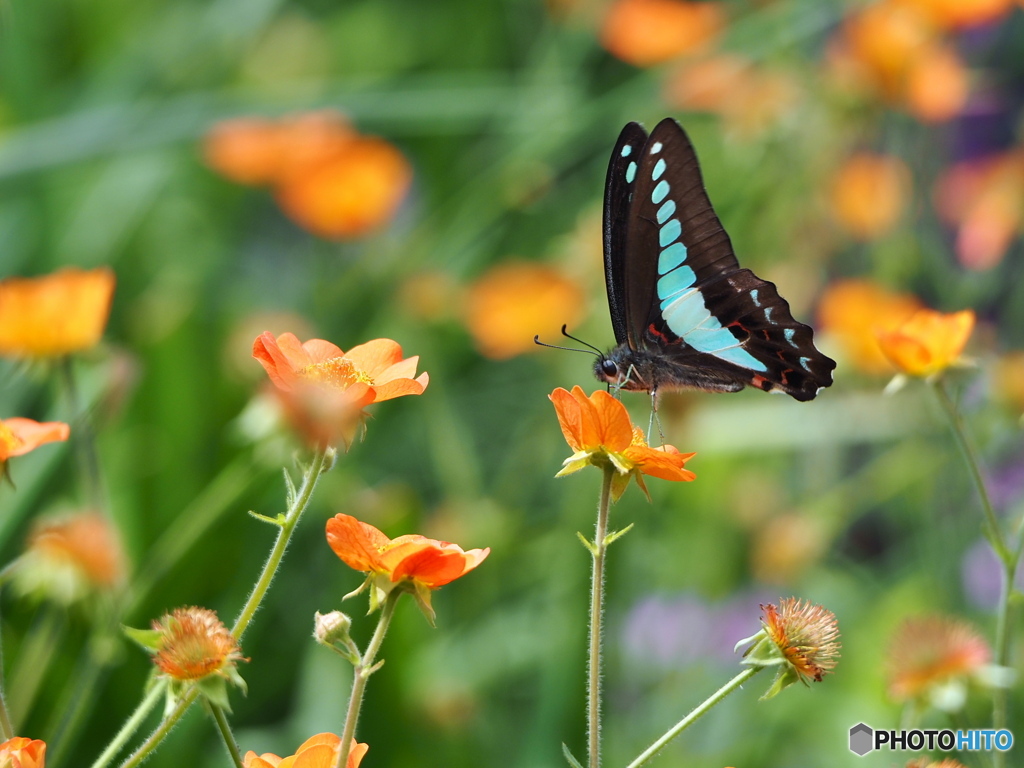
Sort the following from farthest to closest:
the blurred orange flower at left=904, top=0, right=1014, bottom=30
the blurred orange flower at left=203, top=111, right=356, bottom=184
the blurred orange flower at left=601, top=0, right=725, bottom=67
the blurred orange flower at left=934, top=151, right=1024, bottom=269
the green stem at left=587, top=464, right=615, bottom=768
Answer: the blurred orange flower at left=601, top=0, right=725, bottom=67
the blurred orange flower at left=203, top=111, right=356, bottom=184
the blurred orange flower at left=904, top=0, right=1014, bottom=30
the blurred orange flower at left=934, top=151, right=1024, bottom=269
the green stem at left=587, top=464, right=615, bottom=768

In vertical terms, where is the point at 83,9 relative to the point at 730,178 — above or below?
above

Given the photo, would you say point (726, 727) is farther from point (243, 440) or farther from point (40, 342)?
point (40, 342)

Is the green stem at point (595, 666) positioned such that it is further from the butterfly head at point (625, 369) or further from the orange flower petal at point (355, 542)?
the butterfly head at point (625, 369)

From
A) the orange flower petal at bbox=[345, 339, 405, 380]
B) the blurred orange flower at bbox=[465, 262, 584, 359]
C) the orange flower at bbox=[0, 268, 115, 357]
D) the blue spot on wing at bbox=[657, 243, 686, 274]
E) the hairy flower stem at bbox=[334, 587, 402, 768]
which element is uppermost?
the blurred orange flower at bbox=[465, 262, 584, 359]

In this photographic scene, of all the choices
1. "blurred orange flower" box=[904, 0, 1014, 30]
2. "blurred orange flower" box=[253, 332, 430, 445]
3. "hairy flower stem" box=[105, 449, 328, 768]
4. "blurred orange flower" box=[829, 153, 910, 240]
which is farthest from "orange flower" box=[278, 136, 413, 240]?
"hairy flower stem" box=[105, 449, 328, 768]

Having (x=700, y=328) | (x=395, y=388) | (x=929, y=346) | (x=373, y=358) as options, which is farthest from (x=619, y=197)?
(x=395, y=388)

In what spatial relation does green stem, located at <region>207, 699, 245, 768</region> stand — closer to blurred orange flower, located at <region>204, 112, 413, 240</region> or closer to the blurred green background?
the blurred green background

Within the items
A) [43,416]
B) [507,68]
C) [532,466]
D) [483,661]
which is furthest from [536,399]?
[507,68]
